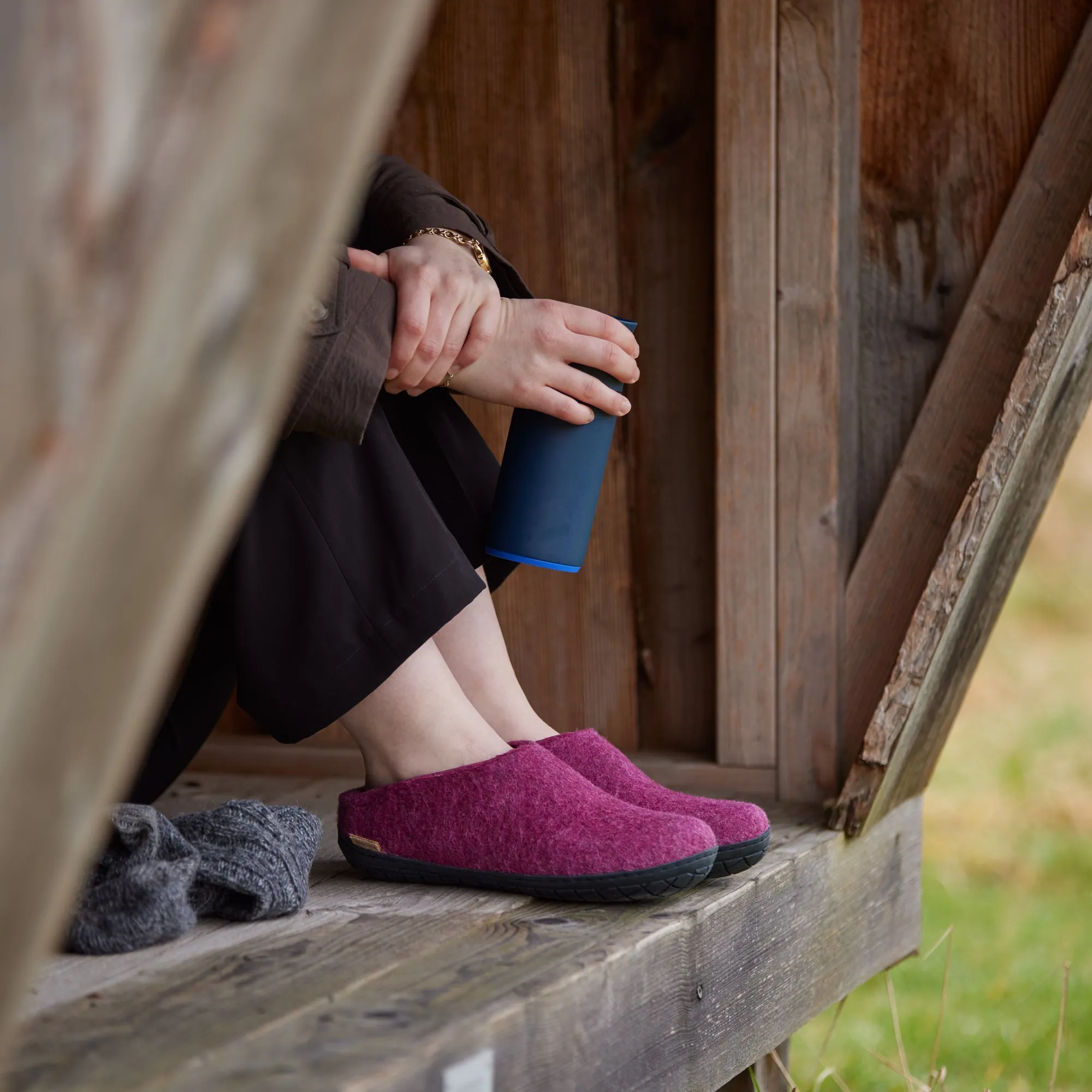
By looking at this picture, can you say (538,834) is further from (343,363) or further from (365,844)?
(343,363)

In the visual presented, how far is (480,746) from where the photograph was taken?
1.15 meters

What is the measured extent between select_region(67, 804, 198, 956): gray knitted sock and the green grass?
121 centimetres

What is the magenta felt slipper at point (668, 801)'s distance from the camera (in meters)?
1.17

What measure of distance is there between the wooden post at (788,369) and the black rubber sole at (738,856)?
17.9 inches

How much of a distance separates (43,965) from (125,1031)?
7.2 inches

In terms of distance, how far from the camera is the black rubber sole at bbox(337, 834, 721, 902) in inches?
41.4

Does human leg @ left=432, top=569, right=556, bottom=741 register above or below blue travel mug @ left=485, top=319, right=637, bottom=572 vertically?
below

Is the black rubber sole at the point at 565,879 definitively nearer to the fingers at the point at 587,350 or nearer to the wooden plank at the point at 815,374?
the fingers at the point at 587,350

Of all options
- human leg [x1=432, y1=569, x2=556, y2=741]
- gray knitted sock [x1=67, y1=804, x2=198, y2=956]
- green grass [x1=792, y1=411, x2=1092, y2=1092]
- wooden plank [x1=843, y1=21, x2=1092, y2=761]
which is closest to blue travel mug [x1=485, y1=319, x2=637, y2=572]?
human leg [x1=432, y1=569, x2=556, y2=741]

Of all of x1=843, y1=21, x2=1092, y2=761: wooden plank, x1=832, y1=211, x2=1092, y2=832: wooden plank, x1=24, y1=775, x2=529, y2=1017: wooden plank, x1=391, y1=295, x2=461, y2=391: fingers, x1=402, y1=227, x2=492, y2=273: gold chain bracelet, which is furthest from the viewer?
x1=843, y1=21, x2=1092, y2=761: wooden plank

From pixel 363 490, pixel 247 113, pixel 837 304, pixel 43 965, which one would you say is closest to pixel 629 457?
pixel 837 304

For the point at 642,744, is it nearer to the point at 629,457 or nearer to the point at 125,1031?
the point at 629,457

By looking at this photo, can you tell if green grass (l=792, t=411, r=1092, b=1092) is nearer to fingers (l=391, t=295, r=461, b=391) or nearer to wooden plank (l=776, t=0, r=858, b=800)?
wooden plank (l=776, t=0, r=858, b=800)

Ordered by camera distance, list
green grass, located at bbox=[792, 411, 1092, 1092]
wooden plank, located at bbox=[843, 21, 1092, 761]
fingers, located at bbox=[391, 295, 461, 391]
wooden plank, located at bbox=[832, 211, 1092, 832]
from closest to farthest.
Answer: fingers, located at bbox=[391, 295, 461, 391] < wooden plank, located at bbox=[832, 211, 1092, 832] < wooden plank, located at bbox=[843, 21, 1092, 761] < green grass, located at bbox=[792, 411, 1092, 1092]
